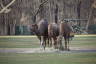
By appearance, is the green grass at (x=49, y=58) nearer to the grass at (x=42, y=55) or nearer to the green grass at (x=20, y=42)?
the grass at (x=42, y=55)

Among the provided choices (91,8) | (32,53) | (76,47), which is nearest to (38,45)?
(32,53)

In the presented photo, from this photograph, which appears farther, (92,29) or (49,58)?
(92,29)

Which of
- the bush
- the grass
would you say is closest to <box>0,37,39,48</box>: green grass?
the grass

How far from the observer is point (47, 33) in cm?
464

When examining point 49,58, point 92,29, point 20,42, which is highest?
point 92,29

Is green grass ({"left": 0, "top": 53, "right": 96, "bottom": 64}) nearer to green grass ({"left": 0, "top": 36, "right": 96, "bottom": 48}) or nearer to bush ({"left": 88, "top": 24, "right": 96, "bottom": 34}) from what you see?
Answer: green grass ({"left": 0, "top": 36, "right": 96, "bottom": 48})

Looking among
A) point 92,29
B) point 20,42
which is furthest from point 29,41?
point 92,29

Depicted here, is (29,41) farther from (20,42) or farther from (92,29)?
(92,29)

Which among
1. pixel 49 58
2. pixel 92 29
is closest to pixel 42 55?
pixel 49 58

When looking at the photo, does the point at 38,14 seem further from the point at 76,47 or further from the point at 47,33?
the point at 76,47

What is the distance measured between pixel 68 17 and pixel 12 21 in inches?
25.4

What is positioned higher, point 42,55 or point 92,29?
point 92,29

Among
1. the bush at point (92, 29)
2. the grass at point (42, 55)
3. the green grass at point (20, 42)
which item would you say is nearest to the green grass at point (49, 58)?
the grass at point (42, 55)

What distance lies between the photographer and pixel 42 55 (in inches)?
181
